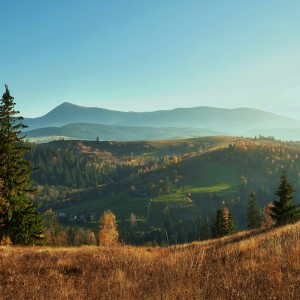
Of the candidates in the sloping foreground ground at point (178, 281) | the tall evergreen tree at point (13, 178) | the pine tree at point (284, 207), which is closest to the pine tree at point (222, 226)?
the pine tree at point (284, 207)

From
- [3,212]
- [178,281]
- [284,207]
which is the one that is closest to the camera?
[178,281]

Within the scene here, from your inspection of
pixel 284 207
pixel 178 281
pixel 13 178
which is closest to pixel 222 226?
pixel 284 207

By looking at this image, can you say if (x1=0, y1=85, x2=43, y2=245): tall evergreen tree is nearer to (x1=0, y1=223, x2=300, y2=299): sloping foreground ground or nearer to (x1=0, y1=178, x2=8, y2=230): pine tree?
(x1=0, y1=178, x2=8, y2=230): pine tree

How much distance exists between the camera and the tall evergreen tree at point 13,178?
3944 centimetres

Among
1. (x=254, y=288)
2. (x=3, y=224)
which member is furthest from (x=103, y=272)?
(x=3, y=224)

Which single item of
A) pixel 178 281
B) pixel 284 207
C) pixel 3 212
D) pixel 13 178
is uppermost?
pixel 178 281

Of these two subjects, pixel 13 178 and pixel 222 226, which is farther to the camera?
pixel 222 226

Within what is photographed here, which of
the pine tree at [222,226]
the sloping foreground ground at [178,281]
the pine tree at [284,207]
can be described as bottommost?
the pine tree at [222,226]

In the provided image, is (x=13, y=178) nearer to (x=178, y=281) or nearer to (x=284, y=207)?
(x=178, y=281)

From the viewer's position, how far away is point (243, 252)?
10305 mm

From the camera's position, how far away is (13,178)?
40.2m

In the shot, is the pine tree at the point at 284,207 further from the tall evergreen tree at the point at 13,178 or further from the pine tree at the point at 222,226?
the tall evergreen tree at the point at 13,178

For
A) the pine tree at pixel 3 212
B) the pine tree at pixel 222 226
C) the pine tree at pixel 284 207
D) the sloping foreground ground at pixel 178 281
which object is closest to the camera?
the sloping foreground ground at pixel 178 281

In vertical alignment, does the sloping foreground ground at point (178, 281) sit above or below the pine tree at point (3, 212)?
above
